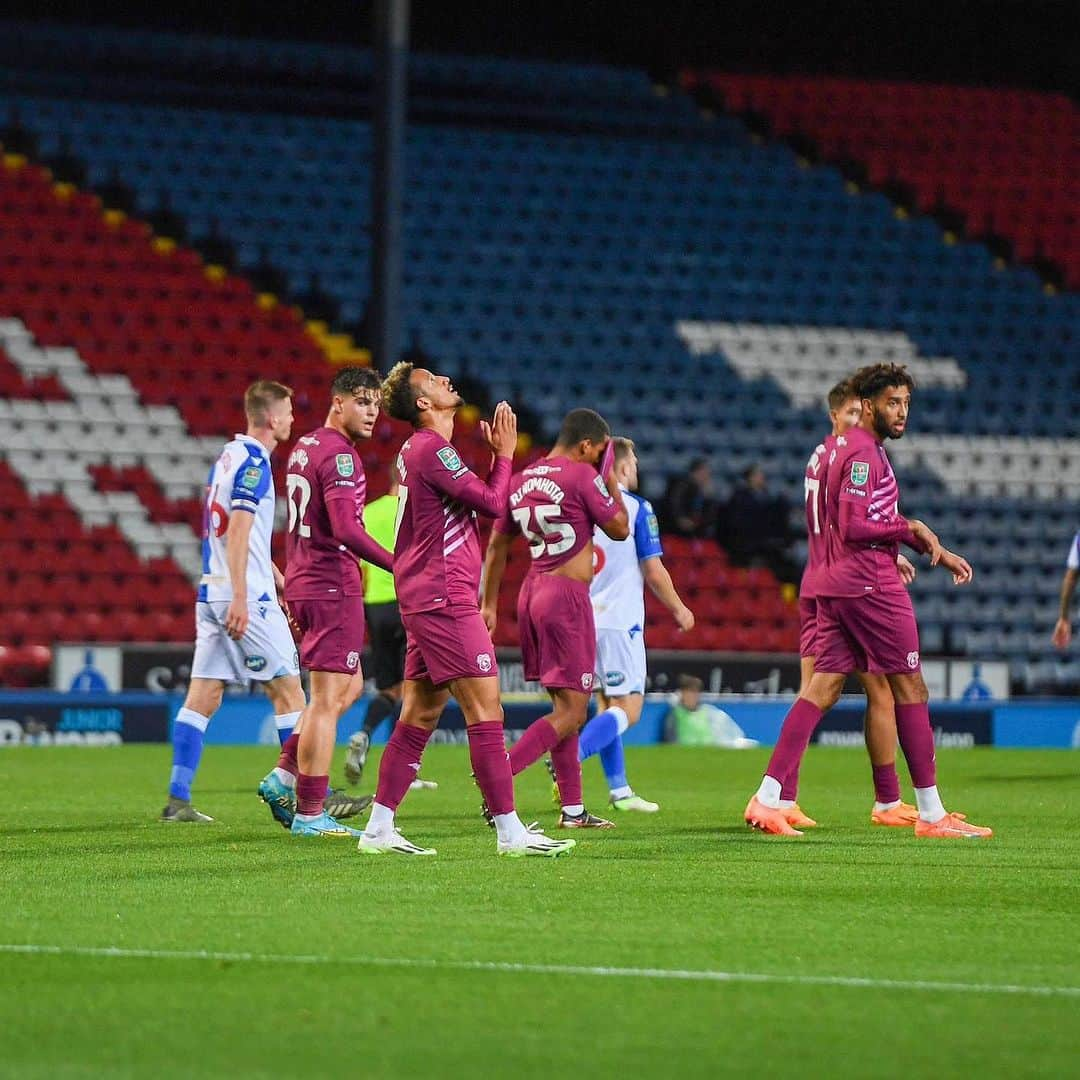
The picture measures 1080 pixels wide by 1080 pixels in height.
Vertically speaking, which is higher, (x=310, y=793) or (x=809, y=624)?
(x=809, y=624)

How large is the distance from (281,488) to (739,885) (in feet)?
48.8

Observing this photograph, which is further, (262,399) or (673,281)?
(673,281)

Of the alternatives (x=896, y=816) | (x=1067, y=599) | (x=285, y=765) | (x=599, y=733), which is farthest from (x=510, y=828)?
(x=1067, y=599)

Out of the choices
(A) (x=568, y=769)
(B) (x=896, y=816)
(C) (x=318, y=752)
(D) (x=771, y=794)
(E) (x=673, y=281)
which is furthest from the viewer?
(E) (x=673, y=281)

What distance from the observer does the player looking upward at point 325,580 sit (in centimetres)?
955

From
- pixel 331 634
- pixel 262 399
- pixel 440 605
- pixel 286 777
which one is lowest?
pixel 286 777

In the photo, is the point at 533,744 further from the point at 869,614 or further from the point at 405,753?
the point at 869,614

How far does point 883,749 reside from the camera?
10258 mm

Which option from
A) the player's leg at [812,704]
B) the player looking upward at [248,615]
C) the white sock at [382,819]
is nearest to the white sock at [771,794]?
the player's leg at [812,704]

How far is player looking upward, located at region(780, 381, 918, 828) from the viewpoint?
10.1 metres

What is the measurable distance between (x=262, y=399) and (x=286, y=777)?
1.87 metres

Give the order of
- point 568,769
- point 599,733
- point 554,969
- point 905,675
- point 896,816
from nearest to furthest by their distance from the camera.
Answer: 1. point 554,969
2. point 905,675
3. point 568,769
4. point 896,816
5. point 599,733

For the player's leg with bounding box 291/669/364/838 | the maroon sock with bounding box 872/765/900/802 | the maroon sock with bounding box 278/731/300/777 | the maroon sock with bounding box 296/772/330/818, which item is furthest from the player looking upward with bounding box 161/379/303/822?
the maroon sock with bounding box 872/765/900/802

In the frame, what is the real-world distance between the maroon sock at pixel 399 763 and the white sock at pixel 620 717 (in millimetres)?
3083
